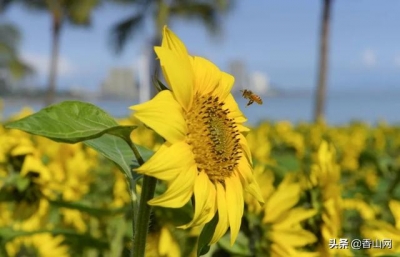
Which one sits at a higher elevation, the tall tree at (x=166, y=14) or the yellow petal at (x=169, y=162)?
the tall tree at (x=166, y=14)

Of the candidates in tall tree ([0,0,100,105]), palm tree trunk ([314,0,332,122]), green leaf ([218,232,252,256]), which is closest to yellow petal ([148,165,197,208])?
green leaf ([218,232,252,256])

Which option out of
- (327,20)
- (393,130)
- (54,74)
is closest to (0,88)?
(54,74)

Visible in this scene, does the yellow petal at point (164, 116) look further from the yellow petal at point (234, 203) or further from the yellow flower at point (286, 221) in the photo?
the yellow flower at point (286, 221)

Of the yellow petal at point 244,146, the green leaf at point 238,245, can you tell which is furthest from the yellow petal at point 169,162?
the green leaf at point 238,245

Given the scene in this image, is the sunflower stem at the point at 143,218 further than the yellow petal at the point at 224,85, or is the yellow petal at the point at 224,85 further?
the yellow petal at the point at 224,85

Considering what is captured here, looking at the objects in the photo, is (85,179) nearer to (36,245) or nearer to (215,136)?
(36,245)

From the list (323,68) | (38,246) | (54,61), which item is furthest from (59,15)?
(38,246)

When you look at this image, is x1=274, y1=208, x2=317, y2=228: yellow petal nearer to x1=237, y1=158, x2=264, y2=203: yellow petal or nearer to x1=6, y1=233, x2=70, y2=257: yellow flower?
x1=237, y1=158, x2=264, y2=203: yellow petal
